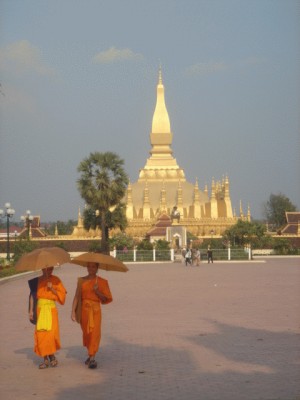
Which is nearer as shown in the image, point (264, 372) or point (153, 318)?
point (264, 372)

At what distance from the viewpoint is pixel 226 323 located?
46.9 ft

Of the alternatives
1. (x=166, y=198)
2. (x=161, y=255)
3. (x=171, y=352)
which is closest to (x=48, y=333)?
(x=171, y=352)

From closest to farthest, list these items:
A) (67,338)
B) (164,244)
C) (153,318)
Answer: (67,338), (153,318), (164,244)

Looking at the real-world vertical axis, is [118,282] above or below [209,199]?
below

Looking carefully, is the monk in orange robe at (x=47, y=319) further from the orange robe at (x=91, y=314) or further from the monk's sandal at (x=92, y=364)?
the monk's sandal at (x=92, y=364)

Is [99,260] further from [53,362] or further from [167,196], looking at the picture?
[167,196]

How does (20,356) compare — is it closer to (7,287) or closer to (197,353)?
(197,353)

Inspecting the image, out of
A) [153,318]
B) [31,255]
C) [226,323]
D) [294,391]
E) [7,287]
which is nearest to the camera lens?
[294,391]

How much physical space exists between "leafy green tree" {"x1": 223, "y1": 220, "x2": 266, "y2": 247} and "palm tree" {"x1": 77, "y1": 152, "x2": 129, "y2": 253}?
8548mm

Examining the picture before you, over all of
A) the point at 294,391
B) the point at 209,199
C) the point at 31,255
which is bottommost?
the point at 294,391

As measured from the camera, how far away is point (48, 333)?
396 inches

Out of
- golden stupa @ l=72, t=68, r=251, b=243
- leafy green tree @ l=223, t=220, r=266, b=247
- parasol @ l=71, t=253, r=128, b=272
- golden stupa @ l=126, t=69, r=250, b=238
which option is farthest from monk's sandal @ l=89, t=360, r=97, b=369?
golden stupa @ l=126, t=69, r=250, b=238

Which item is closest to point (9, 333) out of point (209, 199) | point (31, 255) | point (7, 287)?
point (31, 255)

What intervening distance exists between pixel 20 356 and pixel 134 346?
63.1 inches
